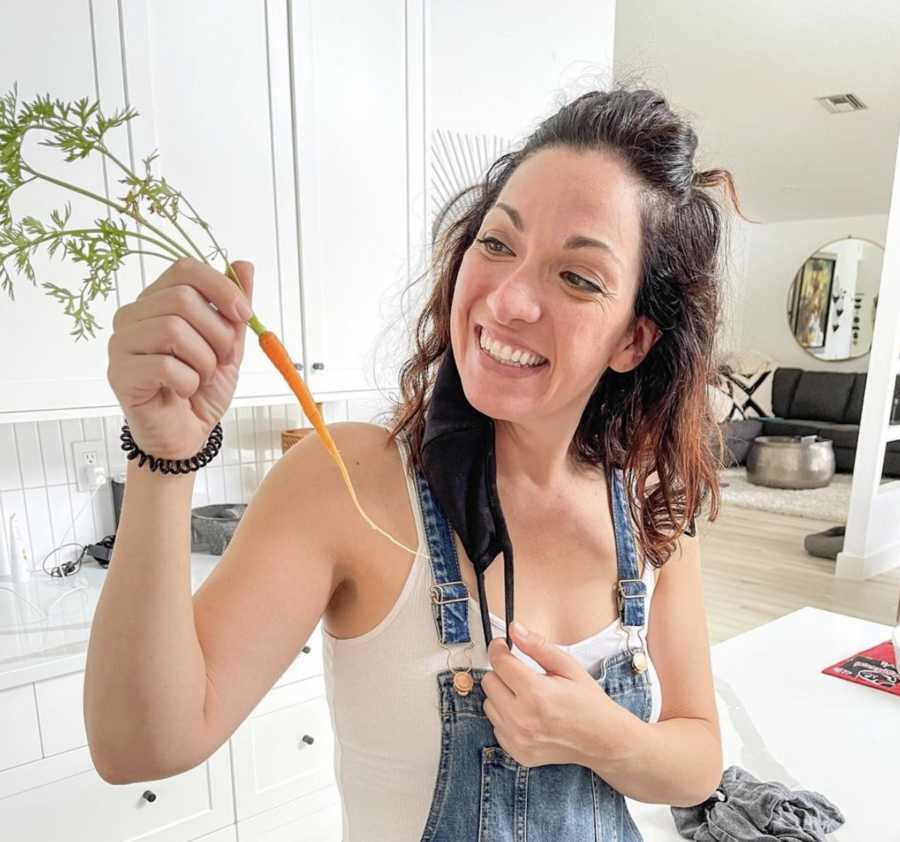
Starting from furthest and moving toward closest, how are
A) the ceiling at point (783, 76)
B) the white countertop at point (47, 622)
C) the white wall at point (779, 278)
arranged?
the white wall at point (779, 278)
the ceiling at point (783, 76)
the white countertop at point (47, 622)

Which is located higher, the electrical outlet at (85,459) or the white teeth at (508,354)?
the white teeth at (508,354)

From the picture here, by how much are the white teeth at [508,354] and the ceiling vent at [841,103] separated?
570 centimetres

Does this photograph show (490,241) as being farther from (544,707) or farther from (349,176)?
(349,176)

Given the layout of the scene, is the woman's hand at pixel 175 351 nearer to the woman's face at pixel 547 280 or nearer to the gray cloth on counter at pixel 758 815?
the woman's face at pixel 547 280

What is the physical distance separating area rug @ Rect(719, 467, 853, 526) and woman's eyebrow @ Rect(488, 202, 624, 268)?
4713 mm

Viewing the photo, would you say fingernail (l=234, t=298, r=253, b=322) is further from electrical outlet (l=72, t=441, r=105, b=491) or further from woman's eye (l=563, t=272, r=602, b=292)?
electrical outlet (l=72, t=441, r=105, b=491)

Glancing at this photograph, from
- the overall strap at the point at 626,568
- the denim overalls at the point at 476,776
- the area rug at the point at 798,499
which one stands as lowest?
the area rug at the point at 798,499

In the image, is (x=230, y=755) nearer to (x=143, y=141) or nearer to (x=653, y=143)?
(x=143, y=141)

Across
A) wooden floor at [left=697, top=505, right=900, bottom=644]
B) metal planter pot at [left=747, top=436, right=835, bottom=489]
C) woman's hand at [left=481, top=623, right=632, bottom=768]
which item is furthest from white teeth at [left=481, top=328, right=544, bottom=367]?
metal planter pot at [left=747, top=436, right=835, bottom=489]

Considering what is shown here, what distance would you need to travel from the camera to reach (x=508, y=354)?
0.77 m

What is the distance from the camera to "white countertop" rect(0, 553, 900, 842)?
922mm

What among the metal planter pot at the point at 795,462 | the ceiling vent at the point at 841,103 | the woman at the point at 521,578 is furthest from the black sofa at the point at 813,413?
the woman at the point at 521,578

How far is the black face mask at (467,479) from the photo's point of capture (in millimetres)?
786

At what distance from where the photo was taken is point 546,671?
76 centimetres
